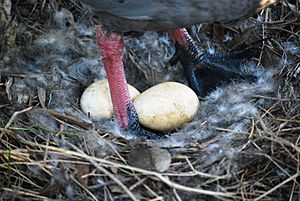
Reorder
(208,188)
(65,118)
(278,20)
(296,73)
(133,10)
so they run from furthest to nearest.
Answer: (278,20)
(296,73)
(65,118)
(133,10)
(208,188)

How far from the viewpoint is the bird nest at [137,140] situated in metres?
2.42

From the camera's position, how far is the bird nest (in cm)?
242

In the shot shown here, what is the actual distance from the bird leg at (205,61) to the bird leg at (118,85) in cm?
41

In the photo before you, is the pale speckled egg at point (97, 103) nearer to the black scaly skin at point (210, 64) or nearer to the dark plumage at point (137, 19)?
the dark plumage at point (137, 19)

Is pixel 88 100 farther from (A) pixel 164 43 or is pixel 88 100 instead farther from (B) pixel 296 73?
(B) pixel 296 73

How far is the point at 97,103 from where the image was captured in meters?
2.95

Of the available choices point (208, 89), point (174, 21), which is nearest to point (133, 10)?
point (174, 21)

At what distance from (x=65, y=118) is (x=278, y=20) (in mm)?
1314

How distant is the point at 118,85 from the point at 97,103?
13 centimetres

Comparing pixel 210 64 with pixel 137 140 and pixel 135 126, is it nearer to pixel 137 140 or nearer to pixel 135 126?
pixel 135 126

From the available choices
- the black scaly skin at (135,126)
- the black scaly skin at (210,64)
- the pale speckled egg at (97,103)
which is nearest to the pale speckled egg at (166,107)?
the black scaly skin at (135,126)

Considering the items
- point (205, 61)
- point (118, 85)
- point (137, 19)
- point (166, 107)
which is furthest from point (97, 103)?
point (205, 61)

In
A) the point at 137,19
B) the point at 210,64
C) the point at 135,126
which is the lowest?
the point at 135,126

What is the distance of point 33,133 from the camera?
2691 millimetres
